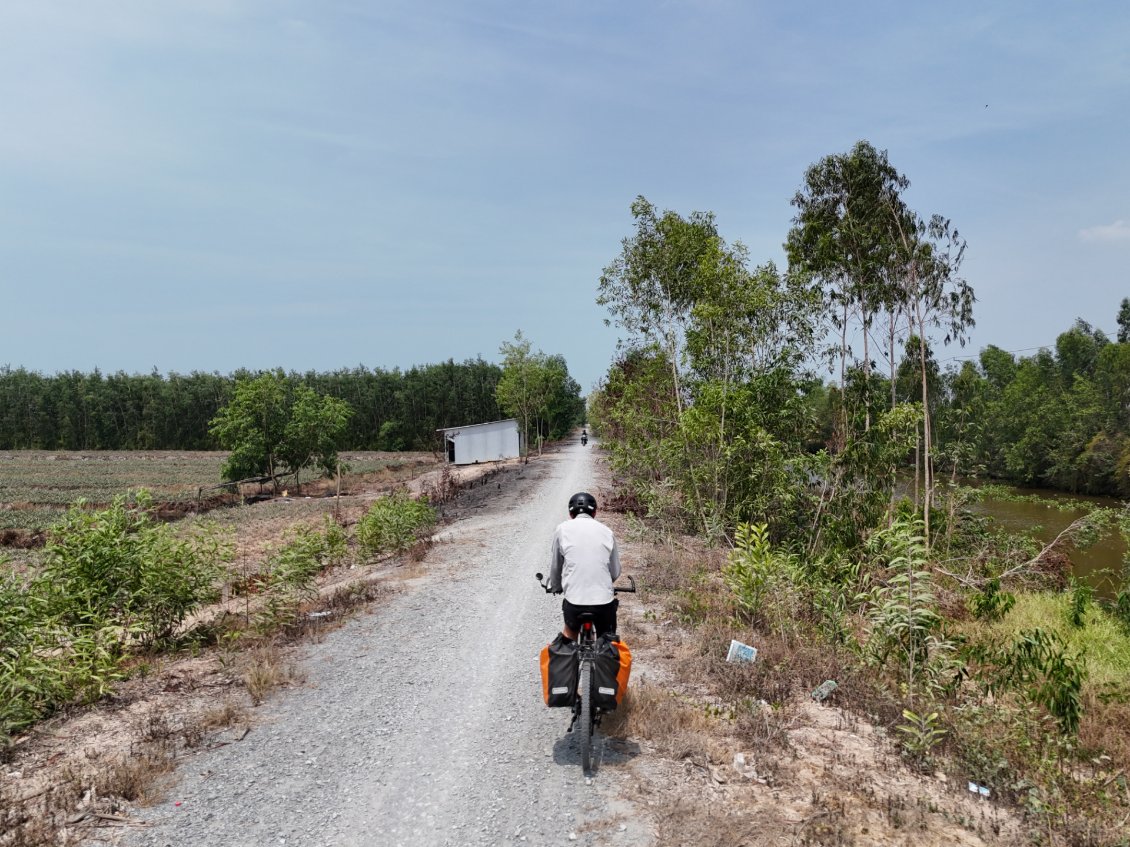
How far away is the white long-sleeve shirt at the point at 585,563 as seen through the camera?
5.29 metres

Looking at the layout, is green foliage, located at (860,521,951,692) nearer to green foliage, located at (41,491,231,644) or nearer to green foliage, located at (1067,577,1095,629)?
green foliage, located at (41,491,231,644)

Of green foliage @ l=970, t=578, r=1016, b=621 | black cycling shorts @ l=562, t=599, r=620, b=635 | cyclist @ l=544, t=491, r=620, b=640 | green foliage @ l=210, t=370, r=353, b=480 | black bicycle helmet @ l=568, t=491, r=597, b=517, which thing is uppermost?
green foliage @ l=210, t=370, r=353, b=480

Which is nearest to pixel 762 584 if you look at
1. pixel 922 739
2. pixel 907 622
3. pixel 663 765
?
pixel 907 622

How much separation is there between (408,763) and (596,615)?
1.88 metres

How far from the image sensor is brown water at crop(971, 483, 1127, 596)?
1998cm

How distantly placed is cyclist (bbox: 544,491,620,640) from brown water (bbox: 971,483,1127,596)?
11779 mm

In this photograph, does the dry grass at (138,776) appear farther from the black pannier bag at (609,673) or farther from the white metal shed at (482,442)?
the white metal shed at (482,442)

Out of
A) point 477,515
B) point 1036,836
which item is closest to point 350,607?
point 1036,836

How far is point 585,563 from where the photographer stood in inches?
210

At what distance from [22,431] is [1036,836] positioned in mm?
98033

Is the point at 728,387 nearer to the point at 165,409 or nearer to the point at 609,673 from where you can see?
the point at 609,673

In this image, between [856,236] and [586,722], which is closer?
[586,722]

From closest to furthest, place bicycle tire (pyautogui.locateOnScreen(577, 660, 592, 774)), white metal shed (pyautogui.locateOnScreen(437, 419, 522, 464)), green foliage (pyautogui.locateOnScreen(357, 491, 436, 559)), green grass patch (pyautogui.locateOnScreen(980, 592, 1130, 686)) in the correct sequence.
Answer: bicycle tire (pyautogui.locateOnScreen(577, 660, 592, 774))
green grass patch (pyautogui.locateOnScreen(980, 592, 1130, 686))
green foliage (pyautogui.locateOnScreen(357, 491, 436, 559))
white metal shed (pyautogui.locateOnScreen(437, 419, 522, 464))

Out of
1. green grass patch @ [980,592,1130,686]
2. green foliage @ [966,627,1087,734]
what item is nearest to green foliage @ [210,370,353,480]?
green grass patch @ [980,592,1130,686]
